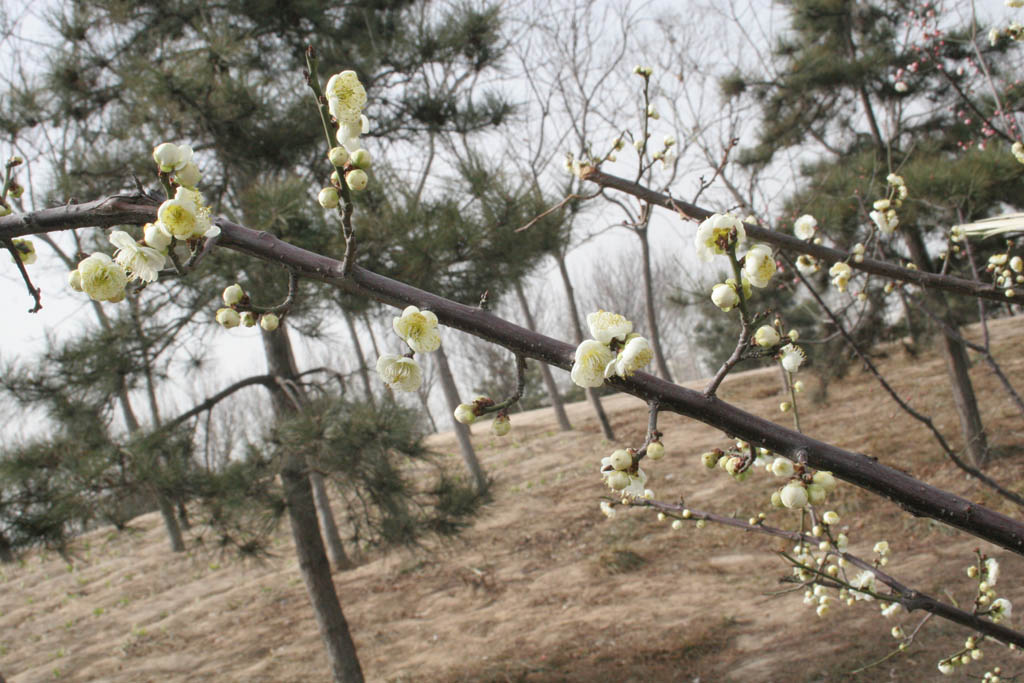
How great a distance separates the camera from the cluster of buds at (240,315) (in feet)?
2.70

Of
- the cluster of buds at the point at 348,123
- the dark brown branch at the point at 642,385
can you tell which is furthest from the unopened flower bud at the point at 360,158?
the dark brown branch at the point at 642,385

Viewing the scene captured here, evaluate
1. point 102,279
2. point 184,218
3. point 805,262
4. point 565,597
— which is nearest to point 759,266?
point 184,218

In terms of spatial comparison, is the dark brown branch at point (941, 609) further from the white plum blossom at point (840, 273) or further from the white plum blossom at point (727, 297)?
the white plum blossom at point (727, 297)

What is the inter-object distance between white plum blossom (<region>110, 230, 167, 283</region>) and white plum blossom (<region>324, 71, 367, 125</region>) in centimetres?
25

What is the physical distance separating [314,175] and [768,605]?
439 cm

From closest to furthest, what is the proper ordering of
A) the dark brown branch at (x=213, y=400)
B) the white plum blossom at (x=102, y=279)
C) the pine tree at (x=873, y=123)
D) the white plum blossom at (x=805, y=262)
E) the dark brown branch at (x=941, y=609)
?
1. the white plum blossom at (x=102, y=279)
2. the dark brown branch at (x=941, y=609)
3. the white plum blossom at (x=805, y=262)
4. the dark brown branch at (x=213, y=400)
5. the pine tree at (x=873, y=123)

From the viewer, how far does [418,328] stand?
0.73m

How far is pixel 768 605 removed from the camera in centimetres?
471

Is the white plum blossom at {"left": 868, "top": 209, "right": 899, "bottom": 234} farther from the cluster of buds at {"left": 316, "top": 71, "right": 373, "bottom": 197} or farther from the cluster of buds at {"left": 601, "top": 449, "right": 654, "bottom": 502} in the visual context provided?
the cluster of buds at {"left": 316, "top": 71, "right": 373, "bottom": 197}

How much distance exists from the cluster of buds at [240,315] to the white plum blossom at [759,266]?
562mm

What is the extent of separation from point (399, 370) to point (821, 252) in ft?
3.94

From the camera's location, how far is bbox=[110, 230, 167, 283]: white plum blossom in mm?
746

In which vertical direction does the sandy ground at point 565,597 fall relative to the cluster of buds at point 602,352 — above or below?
below

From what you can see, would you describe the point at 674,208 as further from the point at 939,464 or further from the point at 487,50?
the point at 939,464
